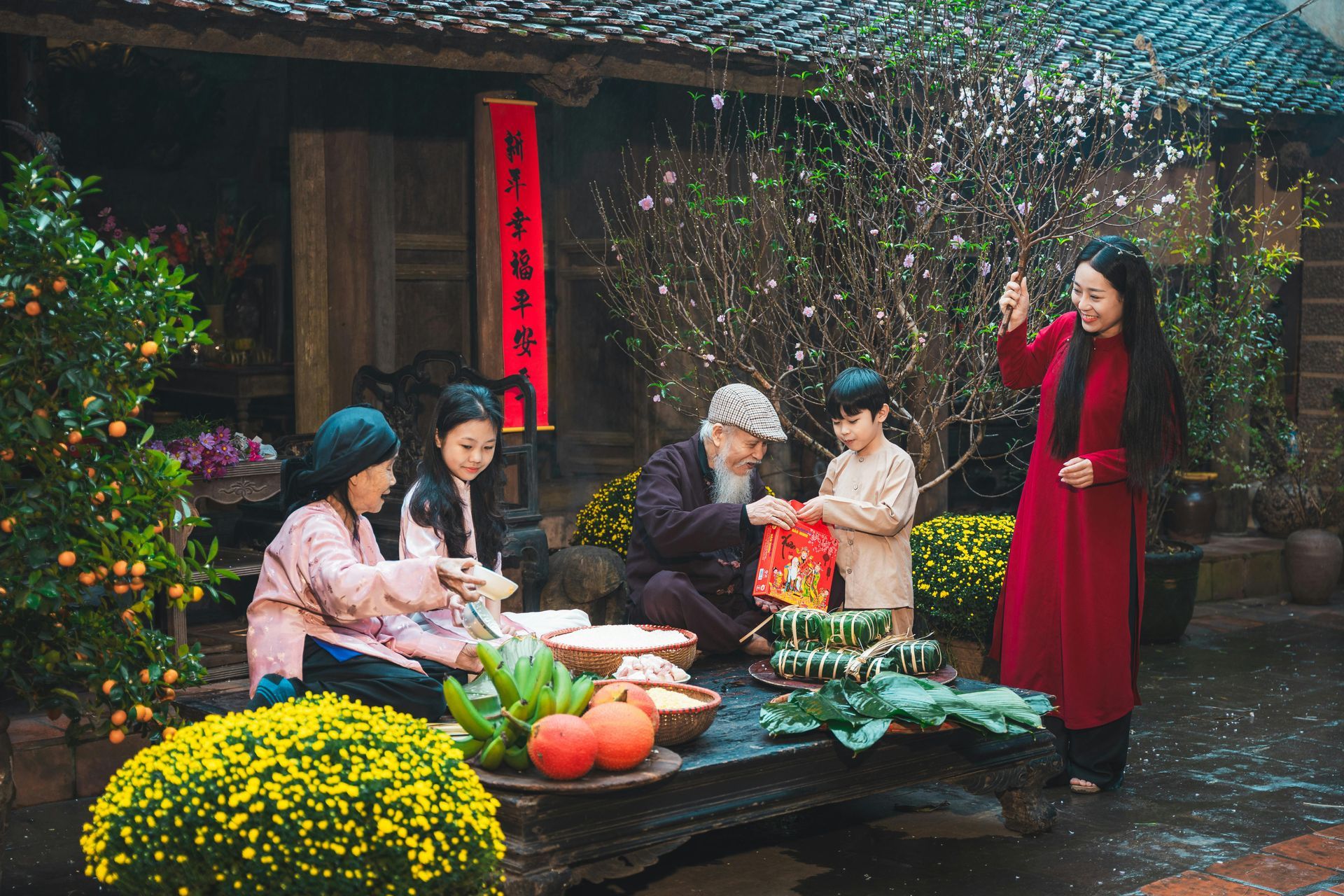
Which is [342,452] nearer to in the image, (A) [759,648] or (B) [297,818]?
(B) [297,818]

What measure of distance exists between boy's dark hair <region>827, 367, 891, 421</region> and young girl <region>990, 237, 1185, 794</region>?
623mm

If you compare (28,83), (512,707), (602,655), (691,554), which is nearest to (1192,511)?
(691,554)

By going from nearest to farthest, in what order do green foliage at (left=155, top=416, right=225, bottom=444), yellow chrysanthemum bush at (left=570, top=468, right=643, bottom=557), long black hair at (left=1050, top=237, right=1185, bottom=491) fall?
1. long black hair at (left=1050, top=237, right=1185, bottom=491)
2. green foliage at (left=155, top=416, right=225, bottom=444)
3. yellow chrysanthemum bush at (left=570, top=468, right=643, bottom=557)

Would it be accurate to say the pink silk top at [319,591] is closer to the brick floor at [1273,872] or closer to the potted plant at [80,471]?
the potted plant at [80,471]

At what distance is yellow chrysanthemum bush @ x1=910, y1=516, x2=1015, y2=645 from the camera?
24.0 ft

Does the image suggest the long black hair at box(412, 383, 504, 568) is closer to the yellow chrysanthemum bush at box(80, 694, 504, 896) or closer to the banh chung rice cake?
the banh chung rice cake

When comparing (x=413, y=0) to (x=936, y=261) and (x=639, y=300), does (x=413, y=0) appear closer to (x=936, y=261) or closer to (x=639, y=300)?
(x=639, y=300)

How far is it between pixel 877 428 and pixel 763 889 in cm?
209

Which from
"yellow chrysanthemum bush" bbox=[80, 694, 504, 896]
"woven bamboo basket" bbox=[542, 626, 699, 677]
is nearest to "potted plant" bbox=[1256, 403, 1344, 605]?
"woven bamboo basket" bbox=[542, 626, 699, 677]

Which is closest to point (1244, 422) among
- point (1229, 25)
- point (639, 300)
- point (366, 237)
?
point (1229, 25)

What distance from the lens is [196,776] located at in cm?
356

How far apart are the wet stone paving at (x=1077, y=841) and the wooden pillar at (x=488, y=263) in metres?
3.61

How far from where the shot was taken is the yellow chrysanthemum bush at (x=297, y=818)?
11.4ft

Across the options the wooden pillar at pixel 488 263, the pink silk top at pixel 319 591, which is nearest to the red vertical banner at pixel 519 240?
the wooden pillar at pixel 488 263
